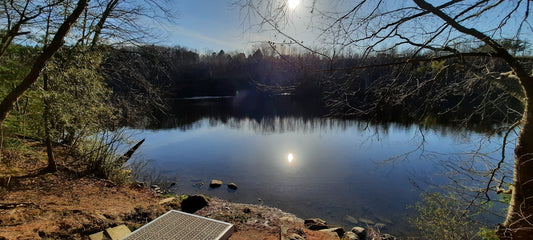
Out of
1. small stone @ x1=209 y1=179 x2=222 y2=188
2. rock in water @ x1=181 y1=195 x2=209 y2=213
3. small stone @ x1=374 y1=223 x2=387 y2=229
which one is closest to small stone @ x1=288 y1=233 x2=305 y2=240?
rock in water @ x1=181 y1=195 x2=209 y2=213

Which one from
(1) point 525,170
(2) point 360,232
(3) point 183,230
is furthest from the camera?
(2) point 360,232

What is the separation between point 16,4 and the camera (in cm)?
358


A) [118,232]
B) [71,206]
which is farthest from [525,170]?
[71,206]

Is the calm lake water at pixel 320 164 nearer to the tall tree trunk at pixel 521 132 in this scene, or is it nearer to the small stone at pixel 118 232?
the tall tree trunk at pixel 521 132

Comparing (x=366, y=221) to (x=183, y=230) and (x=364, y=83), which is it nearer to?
(x=364, y=83)

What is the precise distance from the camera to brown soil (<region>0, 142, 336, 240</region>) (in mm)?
3053

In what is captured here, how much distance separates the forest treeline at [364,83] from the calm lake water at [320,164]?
1.31 ft

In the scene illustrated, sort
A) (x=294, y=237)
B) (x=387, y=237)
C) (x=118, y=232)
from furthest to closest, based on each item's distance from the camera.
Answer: (x=387, y=237)
(x=294, y=237)
(x=118, y=232)

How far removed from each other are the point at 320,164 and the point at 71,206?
331 inches

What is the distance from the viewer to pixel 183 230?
9.04 ft

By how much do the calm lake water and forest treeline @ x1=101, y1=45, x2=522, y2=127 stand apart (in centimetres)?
40

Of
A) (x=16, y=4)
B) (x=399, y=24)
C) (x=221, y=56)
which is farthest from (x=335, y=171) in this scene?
(x=221, y=56)

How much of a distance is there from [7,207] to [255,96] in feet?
152

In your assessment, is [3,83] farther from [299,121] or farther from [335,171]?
[299,121]
